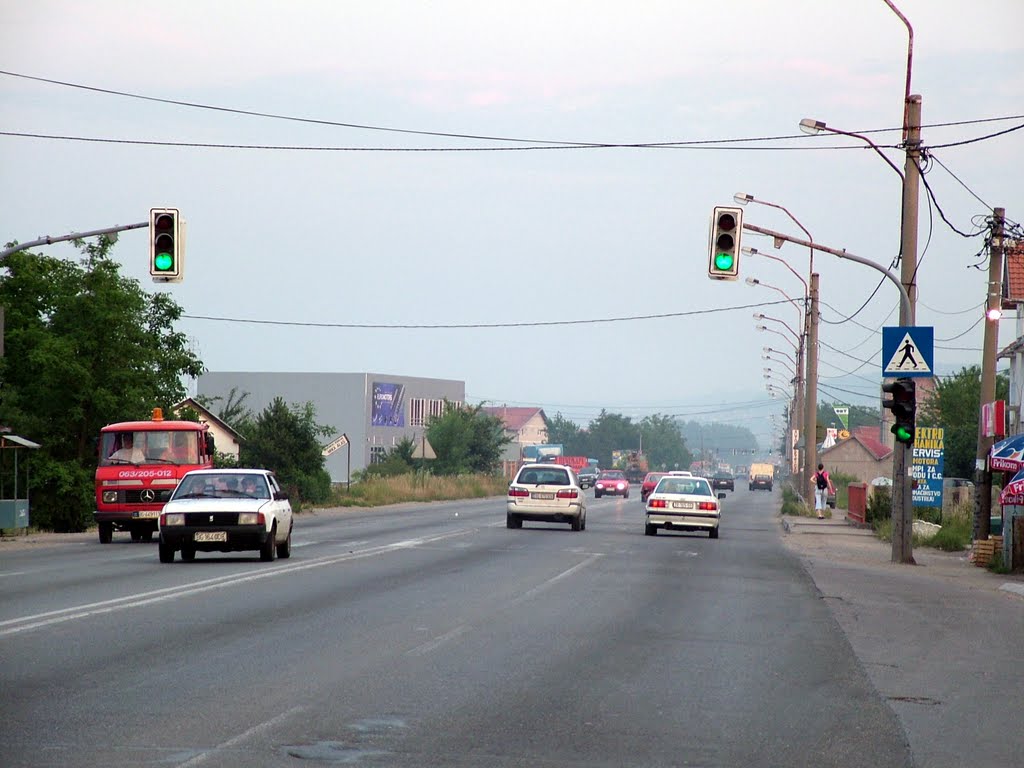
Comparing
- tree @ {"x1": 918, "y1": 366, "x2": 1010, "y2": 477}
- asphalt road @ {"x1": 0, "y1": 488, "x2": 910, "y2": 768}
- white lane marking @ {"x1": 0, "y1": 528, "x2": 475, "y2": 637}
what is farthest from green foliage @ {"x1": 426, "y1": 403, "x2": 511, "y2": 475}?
asphalt road @ {"x1": 0, "y1": 488, "x2": 910, "y2": 768}

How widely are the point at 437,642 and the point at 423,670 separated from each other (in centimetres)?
184

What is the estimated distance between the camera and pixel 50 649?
12406 mm

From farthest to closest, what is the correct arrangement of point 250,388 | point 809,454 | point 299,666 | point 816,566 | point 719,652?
1. point 250,388
2. point 809,454
3. point 816,566
4. point 719,652
5. point 299,666

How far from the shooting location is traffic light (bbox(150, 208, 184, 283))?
24969 mm

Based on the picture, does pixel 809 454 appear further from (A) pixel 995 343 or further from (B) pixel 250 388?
(B) pixel 250 388

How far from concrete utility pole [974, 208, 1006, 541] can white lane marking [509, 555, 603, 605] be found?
8.06 meters

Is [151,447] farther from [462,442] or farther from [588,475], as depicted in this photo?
[588,475]

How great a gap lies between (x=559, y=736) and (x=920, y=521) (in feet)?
107

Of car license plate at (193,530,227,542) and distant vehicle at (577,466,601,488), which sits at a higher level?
car license plate at (193,530,227,542)

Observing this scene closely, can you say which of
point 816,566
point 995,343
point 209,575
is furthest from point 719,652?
point 995,343

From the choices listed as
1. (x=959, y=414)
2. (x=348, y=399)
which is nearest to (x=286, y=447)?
(x=959, y=414)

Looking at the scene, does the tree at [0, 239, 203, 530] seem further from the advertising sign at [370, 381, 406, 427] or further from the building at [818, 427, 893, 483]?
the building at [818, 427, 893, 483]

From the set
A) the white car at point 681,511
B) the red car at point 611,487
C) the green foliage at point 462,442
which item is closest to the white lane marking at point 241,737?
the white car at point 681,511

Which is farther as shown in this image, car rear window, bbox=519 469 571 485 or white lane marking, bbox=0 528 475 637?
car rear window, bbox=519 469 571 485
